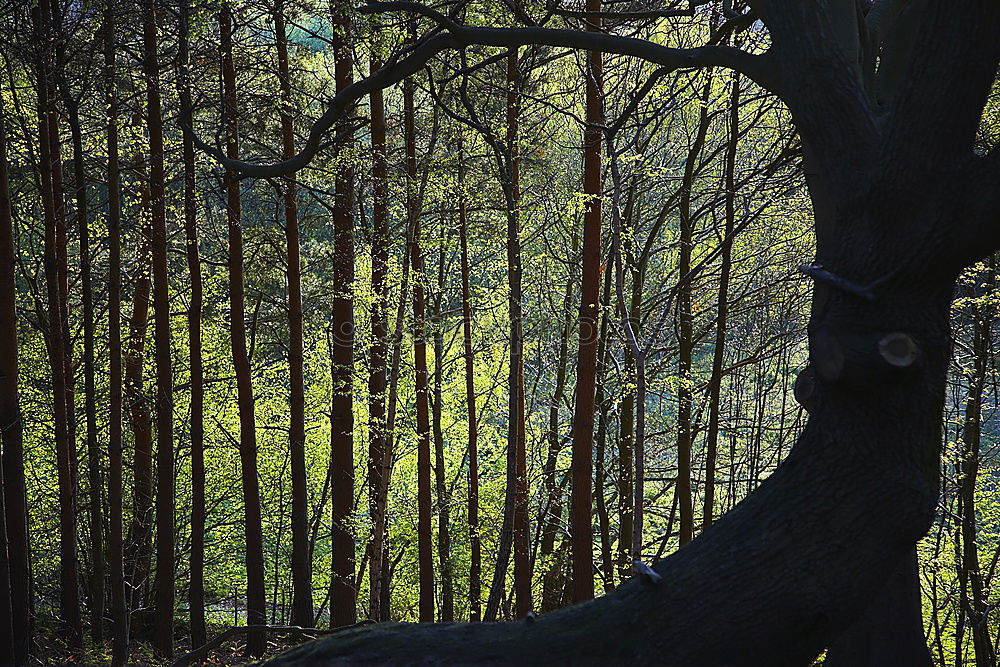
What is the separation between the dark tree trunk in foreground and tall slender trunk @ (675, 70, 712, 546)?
4.35 metres

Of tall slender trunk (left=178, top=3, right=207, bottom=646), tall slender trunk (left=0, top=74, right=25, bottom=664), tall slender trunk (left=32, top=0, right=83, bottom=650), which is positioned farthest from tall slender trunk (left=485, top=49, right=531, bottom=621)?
tall slender trunk (left=32, top=0, right=83, bottom=650)

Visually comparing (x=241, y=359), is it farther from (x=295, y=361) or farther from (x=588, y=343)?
(x=588, y=343)

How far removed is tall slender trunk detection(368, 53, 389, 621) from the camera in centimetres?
722

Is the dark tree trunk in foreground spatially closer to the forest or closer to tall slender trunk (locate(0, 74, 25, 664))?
the forest

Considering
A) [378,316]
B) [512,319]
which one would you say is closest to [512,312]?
[512,319]

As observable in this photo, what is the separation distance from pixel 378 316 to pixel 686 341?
2911mm

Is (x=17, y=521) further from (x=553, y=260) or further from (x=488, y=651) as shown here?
(x=553, y=260)

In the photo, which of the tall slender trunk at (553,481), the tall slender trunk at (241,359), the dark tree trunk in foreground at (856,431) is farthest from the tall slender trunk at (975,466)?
the tall slender trunk at (241,359)

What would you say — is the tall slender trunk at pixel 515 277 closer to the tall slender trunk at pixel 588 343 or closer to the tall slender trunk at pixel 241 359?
the tall slender trunk at pixel 588 343

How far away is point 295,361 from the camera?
287 inches

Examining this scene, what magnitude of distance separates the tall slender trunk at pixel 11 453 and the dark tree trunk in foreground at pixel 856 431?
141 inches

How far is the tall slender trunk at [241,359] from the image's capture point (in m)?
6.90

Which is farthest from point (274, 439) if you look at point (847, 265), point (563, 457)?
point (847, 265)

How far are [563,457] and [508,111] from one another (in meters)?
6.49
